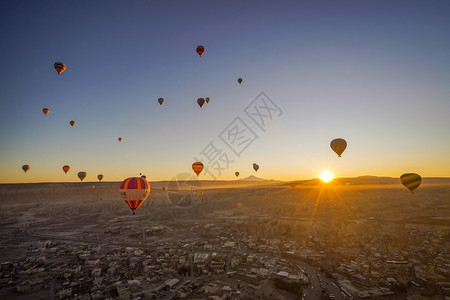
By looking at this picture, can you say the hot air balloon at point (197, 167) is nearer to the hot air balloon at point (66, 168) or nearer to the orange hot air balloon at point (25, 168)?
the hot air balloon at point (66, 168)

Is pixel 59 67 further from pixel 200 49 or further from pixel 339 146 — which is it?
pixel 339 146

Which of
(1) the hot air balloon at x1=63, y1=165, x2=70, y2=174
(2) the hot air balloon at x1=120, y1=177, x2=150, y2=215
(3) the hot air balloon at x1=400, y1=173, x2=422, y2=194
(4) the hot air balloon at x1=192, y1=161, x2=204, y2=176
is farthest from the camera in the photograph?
(1) the hot air balloon at x1=63, y1=165, x2=70, y2=174

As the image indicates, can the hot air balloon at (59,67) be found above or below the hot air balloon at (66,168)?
above

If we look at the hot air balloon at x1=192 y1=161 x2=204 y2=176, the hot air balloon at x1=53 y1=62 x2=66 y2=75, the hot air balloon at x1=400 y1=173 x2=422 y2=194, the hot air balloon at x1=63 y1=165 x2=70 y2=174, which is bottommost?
the hot air balloon at x1=400 y1=173 x2=422 y2=194

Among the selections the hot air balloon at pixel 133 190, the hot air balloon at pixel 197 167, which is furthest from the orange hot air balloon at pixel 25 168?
the hot air balloon at pixel 197 167

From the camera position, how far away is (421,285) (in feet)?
72.4

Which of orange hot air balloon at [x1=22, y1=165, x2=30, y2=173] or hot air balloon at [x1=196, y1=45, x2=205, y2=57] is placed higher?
hot air balloon at [x1=196, y1=45, x2=205, y2=57]

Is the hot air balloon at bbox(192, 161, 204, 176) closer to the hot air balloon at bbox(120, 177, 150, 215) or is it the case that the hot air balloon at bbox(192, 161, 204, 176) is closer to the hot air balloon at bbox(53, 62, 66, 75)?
the hot air balloon at bbox(120, 177, 150, 215)

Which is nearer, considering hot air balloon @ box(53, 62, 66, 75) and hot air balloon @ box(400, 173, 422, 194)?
hot air balloon @ box(53, 62, 66, 75)

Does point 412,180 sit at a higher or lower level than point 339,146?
lower

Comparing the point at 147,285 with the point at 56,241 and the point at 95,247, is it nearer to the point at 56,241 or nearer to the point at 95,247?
the point at 95,247

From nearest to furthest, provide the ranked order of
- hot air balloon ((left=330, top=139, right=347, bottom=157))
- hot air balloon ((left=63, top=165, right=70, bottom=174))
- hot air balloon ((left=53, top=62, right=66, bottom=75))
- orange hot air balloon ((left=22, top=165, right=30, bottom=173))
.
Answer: hot air balloon ((left=53, top=62, right=66, bottom=75)) → hot air balloon ((left=330, top=139, right=347, bottom=157)) → orange hot air balloon ((left=22, top=165, right=30, bottom=173)) → hot air balloon ((left=63, top=165, right=70, bottom=174))

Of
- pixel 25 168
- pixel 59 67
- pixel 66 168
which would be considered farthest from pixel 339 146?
pixel 25 168

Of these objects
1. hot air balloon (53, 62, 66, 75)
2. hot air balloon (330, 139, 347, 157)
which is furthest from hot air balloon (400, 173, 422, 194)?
hot air balloon (53, 62, 66, 75)
